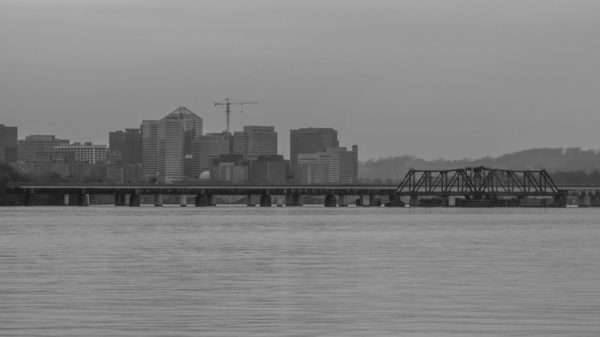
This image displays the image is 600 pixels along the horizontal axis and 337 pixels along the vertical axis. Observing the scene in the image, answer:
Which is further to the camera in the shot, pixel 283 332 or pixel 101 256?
pixel 101 256

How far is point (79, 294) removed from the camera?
49688mm

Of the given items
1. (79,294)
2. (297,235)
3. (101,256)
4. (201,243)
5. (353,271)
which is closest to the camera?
(79,294)

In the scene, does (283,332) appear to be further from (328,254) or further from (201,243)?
(201,243)

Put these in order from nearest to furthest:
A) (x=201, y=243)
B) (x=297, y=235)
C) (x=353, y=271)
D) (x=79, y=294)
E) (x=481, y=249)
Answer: (x=79, y=294)
(x=353, y=271)
(x=481, y=249)
(x=201, y=243)
(x=297, y=235)

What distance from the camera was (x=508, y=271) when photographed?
61781mm

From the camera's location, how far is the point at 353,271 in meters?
62.5

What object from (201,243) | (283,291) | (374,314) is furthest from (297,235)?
(374,314)

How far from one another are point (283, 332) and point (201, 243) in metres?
57.8

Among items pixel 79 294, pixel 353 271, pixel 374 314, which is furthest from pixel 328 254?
pixel 374 314

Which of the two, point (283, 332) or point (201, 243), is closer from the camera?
point (283, 332)

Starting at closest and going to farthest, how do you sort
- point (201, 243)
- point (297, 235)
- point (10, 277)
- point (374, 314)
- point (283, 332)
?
point (283, 332) < point (374, 314) < point (10, 277) < point (201, 243) < point (297, 235)

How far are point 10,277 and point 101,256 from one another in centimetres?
1810

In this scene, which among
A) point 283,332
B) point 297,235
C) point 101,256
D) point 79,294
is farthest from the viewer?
point 297,235

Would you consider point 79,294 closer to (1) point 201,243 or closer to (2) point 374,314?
(2) point 374,314
